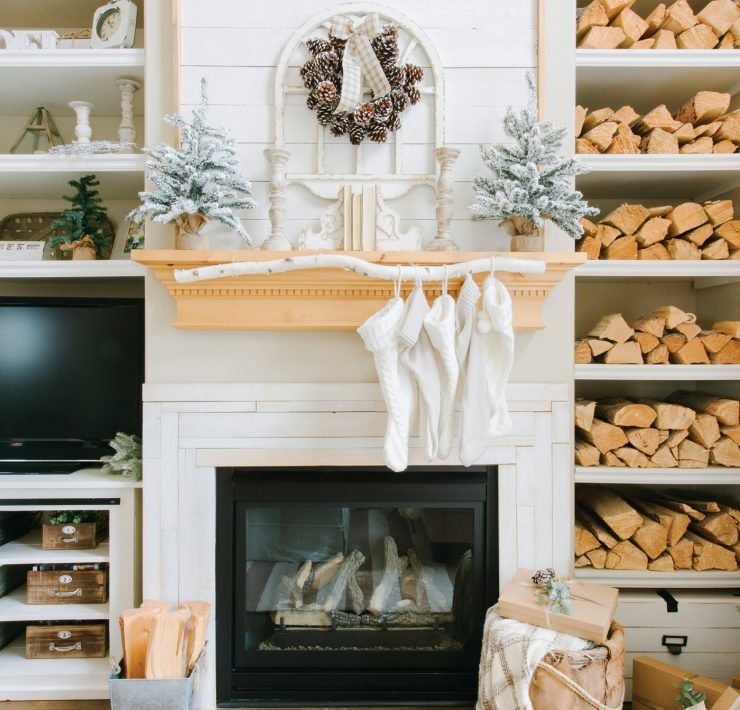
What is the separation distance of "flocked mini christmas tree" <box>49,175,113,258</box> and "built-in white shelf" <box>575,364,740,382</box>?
5.56 ft

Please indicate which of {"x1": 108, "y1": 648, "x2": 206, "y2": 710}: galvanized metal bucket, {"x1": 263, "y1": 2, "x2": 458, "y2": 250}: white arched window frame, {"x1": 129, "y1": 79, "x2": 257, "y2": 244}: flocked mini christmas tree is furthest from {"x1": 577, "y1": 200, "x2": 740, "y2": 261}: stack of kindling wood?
{"x1": 108, "y1": 648, "x2": 206, "y2": 710}: galvanized metal bucket

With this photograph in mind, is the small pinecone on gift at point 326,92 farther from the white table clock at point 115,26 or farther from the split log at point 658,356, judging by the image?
the split log at point 658,356

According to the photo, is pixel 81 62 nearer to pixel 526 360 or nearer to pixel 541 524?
pixel 526 360

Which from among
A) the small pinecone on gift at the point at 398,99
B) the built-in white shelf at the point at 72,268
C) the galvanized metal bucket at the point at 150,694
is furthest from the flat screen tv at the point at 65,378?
the small pinecone on gift at the point at 398,99

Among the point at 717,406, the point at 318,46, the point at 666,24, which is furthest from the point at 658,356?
the point at 318,46

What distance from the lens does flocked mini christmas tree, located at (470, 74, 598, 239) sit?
155cm

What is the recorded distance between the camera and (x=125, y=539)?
Answer: 1728 mm

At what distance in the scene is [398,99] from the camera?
5.47ft

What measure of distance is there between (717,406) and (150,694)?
1940mm

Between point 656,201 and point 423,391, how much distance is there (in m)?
1.38

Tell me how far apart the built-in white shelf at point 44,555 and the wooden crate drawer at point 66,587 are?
0.20 ft

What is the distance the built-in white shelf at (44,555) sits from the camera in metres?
1.73

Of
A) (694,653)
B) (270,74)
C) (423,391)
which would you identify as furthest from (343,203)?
(694,653)

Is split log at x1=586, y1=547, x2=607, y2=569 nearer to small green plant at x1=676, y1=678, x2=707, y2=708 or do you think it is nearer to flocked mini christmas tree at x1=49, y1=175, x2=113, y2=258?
small green plant at x1=676, y1=678, x2=707, y2=708
